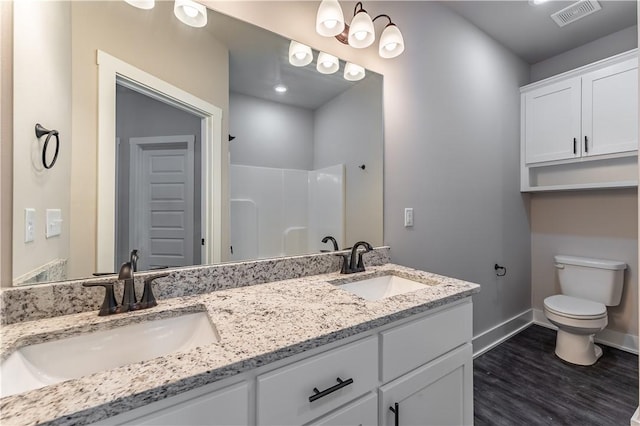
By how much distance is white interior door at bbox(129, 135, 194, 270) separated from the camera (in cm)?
96

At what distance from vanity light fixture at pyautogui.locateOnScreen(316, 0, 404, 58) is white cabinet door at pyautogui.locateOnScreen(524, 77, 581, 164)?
1.75 metres

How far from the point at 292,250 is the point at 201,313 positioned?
0.52 metres

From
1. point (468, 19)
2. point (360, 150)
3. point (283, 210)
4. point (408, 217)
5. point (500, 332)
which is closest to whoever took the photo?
point (283, 210)

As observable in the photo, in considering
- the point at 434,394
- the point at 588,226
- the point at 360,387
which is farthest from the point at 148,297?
the point at 588,226

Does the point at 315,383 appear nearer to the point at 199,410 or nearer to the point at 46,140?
the point at 199,410

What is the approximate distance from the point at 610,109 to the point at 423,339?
2.41 metres

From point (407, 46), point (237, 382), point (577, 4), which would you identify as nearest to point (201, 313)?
point (237, 382)

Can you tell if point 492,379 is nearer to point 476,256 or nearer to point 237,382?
point 476,256

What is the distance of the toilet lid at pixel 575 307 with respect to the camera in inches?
71.1

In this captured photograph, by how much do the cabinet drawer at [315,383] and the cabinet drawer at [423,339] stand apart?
6cm

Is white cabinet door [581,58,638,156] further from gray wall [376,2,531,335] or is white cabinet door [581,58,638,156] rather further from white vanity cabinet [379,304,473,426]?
white vanity cabinet [379,304,473,426]

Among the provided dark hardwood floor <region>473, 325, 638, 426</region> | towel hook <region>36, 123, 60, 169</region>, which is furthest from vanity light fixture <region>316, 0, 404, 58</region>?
dark hardwood floor <region>473, 325, 638, 426</region>

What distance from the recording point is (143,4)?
96cm

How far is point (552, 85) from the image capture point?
226cm
